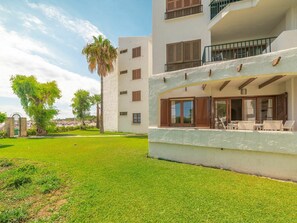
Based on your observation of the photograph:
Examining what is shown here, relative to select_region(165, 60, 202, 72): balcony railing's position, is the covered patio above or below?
below

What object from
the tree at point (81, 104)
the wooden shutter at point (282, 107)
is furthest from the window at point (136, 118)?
the tree at point (81, 104)

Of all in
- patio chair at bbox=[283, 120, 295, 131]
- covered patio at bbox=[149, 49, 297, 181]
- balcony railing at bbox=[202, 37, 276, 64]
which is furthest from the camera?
balcony railing at bbox=[202, 37, 276, 64]

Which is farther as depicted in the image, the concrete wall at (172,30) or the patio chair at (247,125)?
the concrete wall at (172,30)

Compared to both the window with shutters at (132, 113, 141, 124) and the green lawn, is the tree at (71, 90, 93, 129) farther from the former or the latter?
the green lawn

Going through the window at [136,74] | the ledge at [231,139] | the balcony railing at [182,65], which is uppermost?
the window at [136,74]

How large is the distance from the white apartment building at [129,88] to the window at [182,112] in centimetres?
1253

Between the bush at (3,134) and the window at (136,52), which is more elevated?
the window at (136,52)

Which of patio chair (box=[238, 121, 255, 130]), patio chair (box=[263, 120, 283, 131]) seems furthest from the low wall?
Answer: patio chair (box=[263, 120, 283, 131])

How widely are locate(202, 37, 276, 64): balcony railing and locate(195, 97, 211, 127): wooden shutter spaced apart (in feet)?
8.09

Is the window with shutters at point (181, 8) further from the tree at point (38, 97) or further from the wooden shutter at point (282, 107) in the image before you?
the tree at point (38, 97)

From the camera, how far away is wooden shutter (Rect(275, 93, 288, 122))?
10.1 meters

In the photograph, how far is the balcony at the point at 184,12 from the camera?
12562 millimetres

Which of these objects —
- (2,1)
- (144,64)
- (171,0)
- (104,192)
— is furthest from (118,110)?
(104,192)

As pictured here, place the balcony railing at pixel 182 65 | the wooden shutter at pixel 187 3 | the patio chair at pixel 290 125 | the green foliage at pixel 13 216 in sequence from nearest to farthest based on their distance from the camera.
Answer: the green foliage at pixel 13 216 < the patio chair at pixel 290 125 < the balcony railing at pixel 182 65 < the wooden shutter at pixel 187 3
